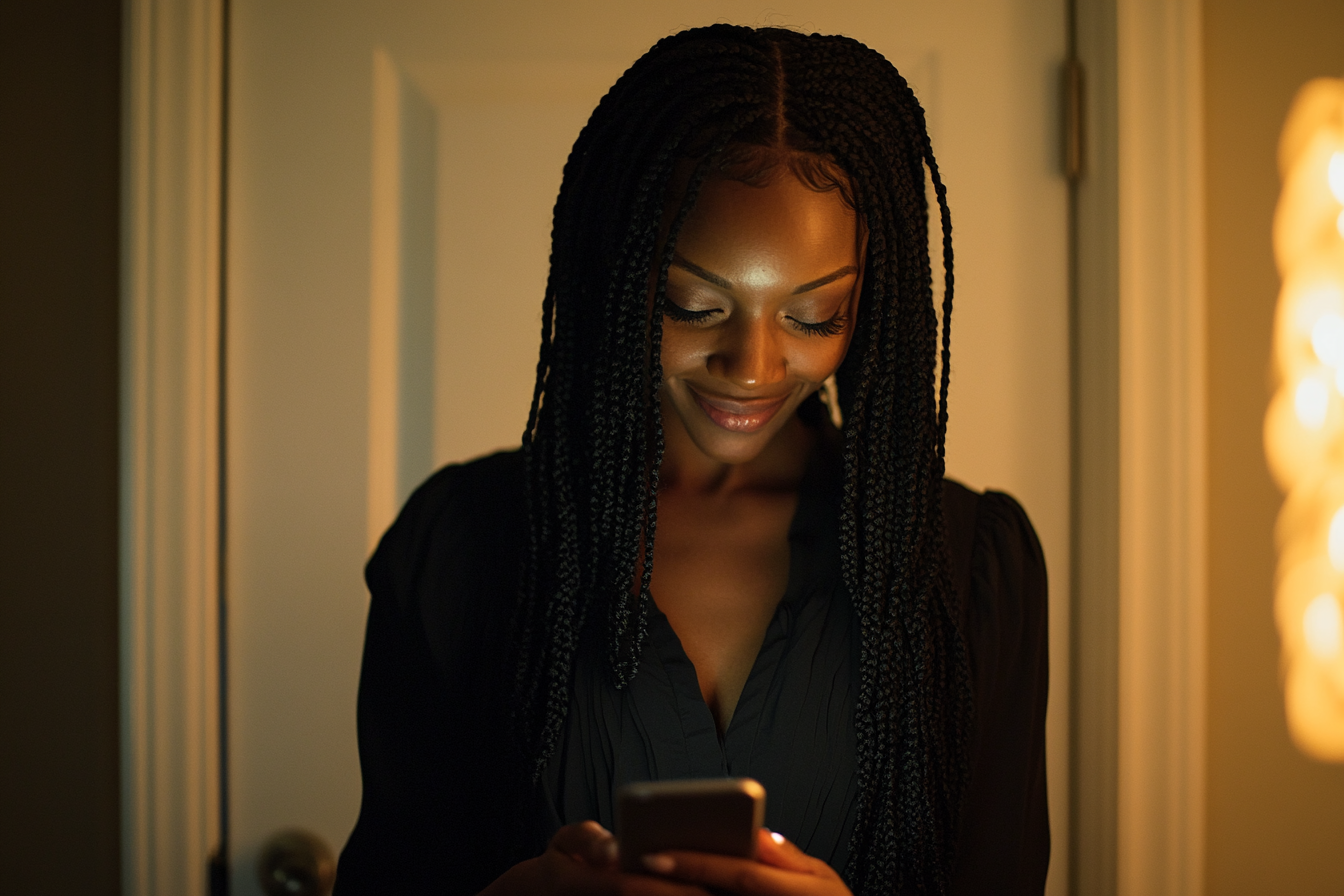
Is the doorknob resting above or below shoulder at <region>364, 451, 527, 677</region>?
below

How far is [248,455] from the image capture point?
116cm

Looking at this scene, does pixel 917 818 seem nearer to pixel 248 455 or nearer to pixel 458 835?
pixel 458 835

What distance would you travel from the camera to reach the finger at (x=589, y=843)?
26.6 inches

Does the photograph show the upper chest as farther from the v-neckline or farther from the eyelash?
the eyelash

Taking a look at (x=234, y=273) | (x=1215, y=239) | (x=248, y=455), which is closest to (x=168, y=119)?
(x=234, y=273)

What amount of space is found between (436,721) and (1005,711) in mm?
587

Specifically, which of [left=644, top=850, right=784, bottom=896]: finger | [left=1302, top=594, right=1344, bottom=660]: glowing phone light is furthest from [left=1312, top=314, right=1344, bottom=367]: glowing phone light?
[left=644, top=850, right=784, bottom=896]: finger

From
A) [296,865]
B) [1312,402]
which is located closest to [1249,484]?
[1312,402]

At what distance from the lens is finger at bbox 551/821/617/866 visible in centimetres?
68

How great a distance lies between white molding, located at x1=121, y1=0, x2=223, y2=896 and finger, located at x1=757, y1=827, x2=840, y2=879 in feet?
2.56

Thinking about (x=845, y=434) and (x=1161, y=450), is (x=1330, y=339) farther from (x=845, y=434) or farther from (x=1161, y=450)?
(x=845, y=434)

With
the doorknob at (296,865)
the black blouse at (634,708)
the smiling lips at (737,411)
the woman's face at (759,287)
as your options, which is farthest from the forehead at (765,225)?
the doorknob at (296,865)

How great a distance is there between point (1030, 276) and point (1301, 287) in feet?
1.04

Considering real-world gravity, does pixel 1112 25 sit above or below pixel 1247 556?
above
